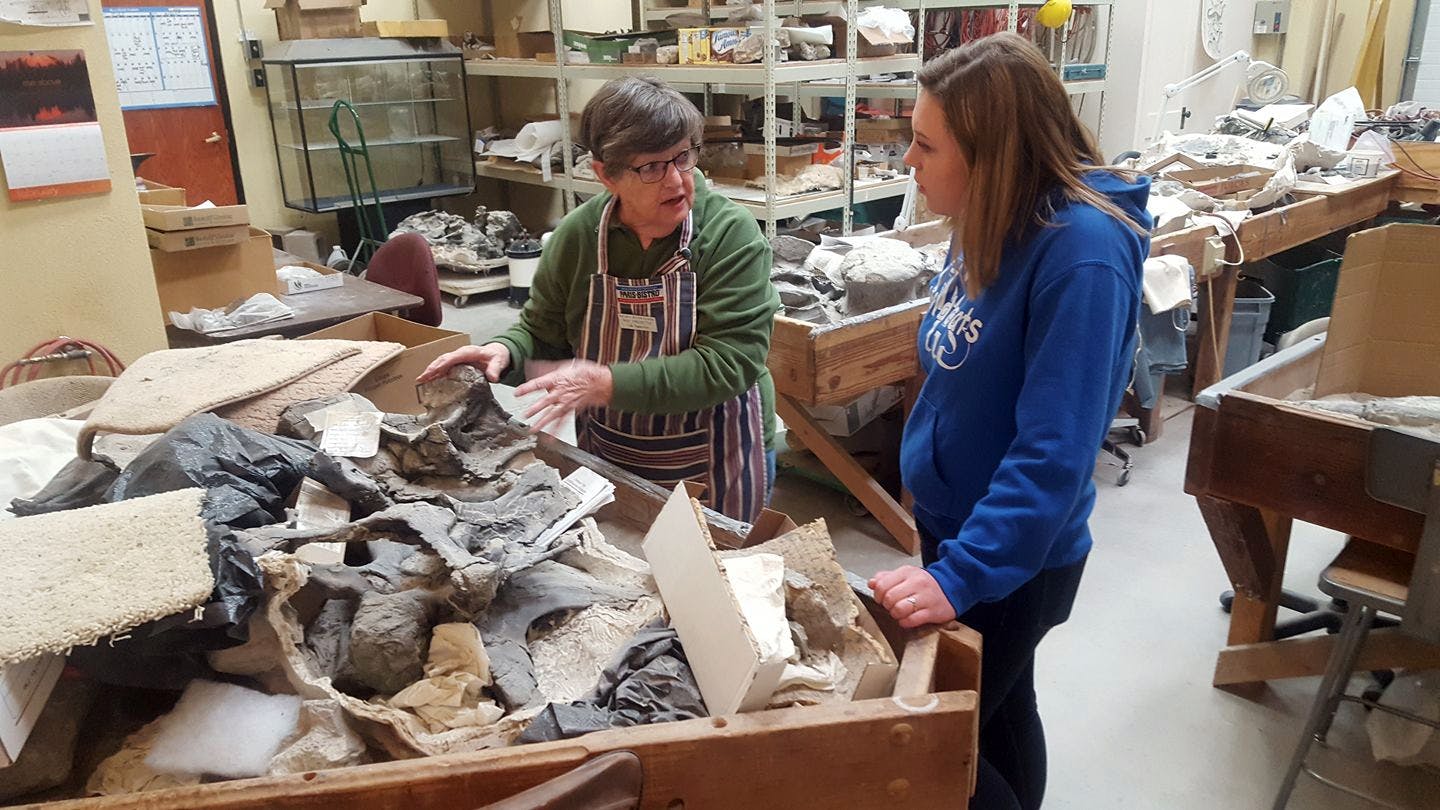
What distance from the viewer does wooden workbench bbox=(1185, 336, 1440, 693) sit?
175cm

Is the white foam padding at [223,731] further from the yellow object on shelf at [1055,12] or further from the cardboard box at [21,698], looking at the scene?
the yellow object on shelf at [1055,12]

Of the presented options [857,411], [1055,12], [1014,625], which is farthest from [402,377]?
[1055,12]

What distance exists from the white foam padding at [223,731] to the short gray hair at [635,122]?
974 millimetres

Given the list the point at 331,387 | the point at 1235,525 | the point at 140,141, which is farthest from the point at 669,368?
the point at 140,141

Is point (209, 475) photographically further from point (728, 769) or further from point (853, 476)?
point (853, 476)

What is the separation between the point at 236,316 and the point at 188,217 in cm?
33

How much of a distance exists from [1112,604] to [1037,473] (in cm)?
190

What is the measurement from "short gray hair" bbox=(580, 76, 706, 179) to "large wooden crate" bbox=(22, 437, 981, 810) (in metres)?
0.99

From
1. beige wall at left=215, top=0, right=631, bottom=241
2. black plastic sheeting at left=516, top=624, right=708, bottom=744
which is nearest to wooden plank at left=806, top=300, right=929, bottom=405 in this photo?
black plastic sheeting at left=516, top=624, right=708, bottom=744

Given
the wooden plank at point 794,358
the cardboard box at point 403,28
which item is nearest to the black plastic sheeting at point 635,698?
the wooden plank at point 794,358

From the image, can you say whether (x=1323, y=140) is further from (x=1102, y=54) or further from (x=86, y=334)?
(x=86, y=334)

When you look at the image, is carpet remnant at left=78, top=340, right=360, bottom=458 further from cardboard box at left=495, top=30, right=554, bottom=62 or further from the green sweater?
cardboard box at left=495, top=30, right=554, bottom=62

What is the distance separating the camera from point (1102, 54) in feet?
18.6

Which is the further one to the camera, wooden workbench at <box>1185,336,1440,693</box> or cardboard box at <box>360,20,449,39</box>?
cardboard box at <box>360,20,449,39</box>
